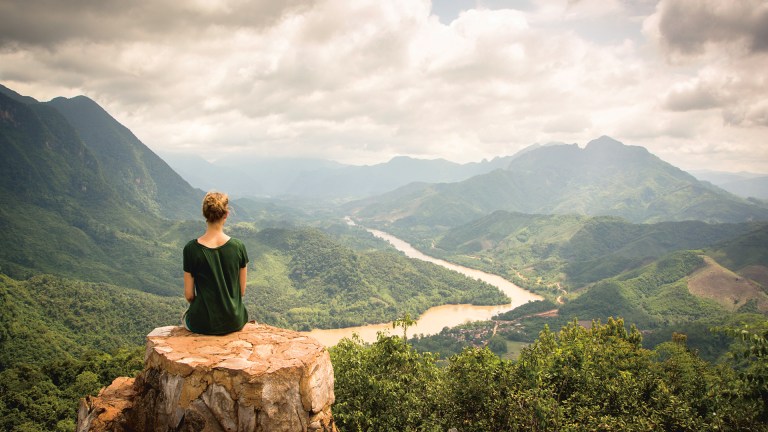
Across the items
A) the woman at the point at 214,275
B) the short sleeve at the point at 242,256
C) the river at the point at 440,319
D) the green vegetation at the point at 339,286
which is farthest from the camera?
the green vegetation at the point at 339,286

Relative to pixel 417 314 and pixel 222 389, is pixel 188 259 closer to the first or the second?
pixel 222 389

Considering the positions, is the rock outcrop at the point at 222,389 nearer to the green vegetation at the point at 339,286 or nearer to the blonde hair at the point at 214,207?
the blonde hair at the point at 214,207

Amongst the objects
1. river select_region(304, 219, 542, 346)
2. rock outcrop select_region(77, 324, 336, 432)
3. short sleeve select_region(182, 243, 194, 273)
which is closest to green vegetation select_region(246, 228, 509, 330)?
river select_region(304, 219, 542, 346)

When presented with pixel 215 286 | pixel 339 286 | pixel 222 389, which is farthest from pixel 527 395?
pixel 339 286

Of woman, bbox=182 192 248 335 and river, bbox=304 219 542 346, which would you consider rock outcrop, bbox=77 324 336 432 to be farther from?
river, bbox=304 219 542 346

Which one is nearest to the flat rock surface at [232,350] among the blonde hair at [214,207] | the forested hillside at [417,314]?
the blonde hair at [214,207]

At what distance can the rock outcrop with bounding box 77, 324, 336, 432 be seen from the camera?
22.2ft

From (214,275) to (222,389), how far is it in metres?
2.14

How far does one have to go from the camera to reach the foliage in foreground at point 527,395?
12.3 meters

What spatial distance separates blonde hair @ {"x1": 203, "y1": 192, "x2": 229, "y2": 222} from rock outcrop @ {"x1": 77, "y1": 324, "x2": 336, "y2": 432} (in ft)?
8.45

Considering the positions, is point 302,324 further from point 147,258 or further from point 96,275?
point 147,258

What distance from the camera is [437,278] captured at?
168 m

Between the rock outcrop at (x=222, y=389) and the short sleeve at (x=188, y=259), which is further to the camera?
the short sleeve at (x=188, y=259)

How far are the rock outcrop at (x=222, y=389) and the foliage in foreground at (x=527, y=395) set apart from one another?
686cm
